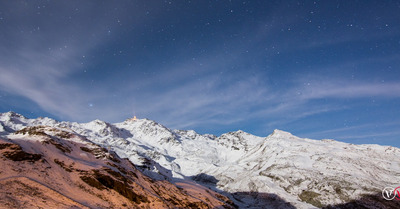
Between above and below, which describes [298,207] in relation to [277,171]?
below

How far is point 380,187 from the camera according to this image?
68500 mm

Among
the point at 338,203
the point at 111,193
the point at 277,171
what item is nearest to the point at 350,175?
the point at 338,203

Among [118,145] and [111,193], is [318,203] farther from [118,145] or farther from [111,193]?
[118,145]

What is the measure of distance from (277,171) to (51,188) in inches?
3504

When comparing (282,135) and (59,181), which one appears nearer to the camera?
(59,181)

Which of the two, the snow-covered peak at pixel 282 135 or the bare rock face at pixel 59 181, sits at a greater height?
the snow-covered peak at pixel 282 135

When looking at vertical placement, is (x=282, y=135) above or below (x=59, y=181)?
above

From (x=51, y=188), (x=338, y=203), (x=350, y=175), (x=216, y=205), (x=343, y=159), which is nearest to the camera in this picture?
(x=51, y=188)

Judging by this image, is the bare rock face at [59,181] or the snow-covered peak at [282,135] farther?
the snow-covered peak at [282,135]

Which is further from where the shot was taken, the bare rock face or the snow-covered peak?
the snow-covered peak

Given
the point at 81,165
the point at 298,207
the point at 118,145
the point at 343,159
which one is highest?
the point at 118,145

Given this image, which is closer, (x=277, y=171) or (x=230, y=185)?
(x=277, y=171)

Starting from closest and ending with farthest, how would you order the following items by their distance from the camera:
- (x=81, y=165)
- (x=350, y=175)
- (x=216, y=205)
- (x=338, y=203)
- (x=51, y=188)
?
1. (x=51, y=188)
2. (x=81, y=165)
3. (x=216, y=205)
4. (x=338, y=203)
5. (x=350, y=175)

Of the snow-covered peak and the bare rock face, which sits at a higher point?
the snow-covered peak
